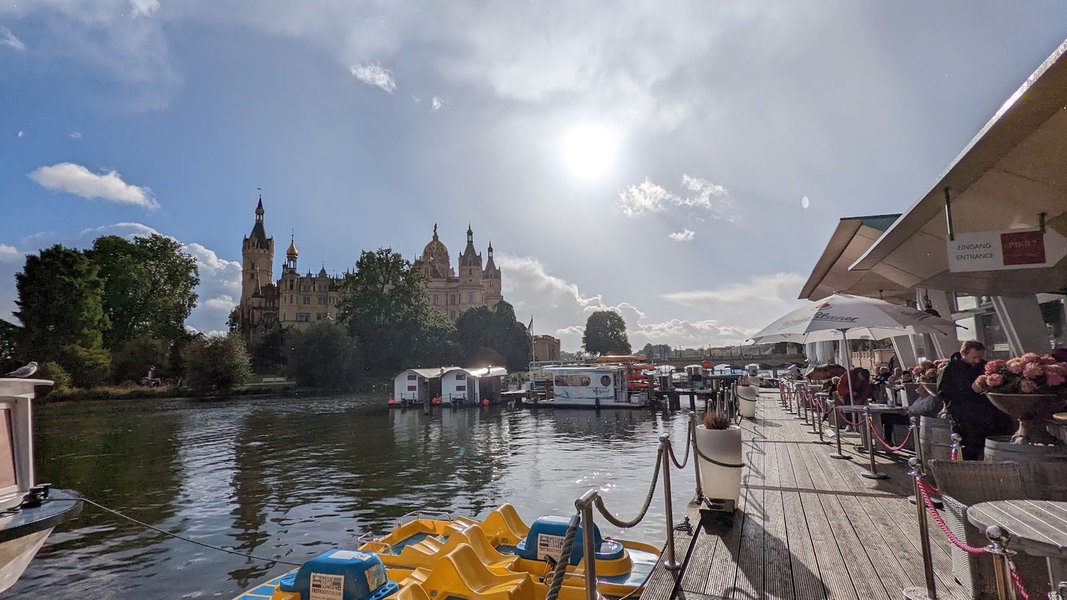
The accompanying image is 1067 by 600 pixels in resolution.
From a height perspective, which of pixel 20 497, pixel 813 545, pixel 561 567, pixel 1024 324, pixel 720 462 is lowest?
pixel 813 545

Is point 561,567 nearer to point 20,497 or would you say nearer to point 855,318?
point 855,318

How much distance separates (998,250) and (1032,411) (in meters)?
1.88

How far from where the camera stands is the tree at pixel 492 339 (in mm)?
78500

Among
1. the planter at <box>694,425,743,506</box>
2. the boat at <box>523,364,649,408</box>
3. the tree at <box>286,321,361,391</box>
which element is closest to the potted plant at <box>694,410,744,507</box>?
the planter at <box>694,425,743,506</box>

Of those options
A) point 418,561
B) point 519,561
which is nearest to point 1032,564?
point 519,561

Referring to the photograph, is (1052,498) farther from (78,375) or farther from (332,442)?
(78,375)

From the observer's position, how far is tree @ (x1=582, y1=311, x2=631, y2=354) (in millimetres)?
106062

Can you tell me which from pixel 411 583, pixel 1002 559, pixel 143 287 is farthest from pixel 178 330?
pixel 1002 559

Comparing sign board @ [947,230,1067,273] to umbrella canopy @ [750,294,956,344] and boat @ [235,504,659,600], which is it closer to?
umbrella canopy @ [750,294,956,344]

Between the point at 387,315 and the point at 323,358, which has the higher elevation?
the point at 387,315

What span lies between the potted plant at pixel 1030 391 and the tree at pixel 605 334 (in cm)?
10117

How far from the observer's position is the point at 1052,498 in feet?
11.6

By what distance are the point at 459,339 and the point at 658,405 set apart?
44.5 metres

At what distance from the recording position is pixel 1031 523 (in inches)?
100
